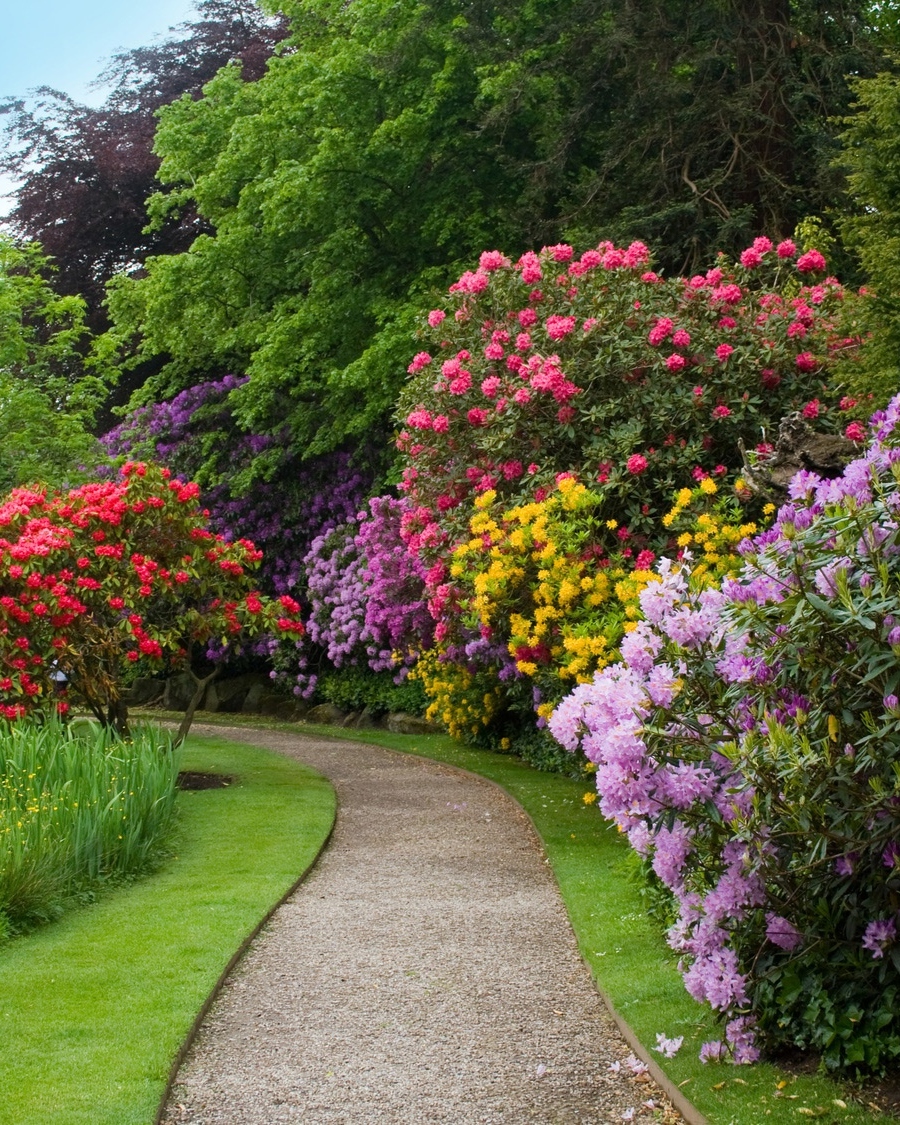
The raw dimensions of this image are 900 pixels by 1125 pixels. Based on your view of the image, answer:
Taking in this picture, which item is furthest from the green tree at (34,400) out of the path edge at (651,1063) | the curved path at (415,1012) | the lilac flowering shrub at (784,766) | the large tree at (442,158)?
the lilac flowering shrub at (784,766)

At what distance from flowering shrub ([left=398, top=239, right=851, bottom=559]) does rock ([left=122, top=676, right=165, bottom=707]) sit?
11.5m

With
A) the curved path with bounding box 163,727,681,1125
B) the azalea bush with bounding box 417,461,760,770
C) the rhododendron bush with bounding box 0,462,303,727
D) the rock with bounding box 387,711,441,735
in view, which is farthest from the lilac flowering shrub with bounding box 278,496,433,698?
the curved path with bounding box 163,727,681,1125

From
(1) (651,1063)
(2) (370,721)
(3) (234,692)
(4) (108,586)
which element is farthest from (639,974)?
(3) (234,692)

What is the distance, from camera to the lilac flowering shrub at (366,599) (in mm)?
14891

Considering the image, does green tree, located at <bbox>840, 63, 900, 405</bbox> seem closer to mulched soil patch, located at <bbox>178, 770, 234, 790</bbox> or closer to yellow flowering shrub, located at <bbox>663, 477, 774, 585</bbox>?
yellow flowering shrub, located at <bbox>663, 477, 774, 585</bbox>

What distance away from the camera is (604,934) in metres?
6.50

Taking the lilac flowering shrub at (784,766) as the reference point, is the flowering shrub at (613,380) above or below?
above

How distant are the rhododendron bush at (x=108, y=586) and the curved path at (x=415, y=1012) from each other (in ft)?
10.5

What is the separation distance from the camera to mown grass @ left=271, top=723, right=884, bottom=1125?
421 centimetres

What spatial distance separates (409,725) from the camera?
17.0 m

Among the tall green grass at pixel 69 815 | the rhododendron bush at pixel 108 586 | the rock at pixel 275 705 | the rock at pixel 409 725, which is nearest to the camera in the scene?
the tall green grass at pixel 69 815

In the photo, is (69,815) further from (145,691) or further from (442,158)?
(145,691)

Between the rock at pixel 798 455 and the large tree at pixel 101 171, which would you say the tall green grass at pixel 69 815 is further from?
the large tree at pixel 101 171

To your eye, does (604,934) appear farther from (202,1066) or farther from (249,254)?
(249,254)
